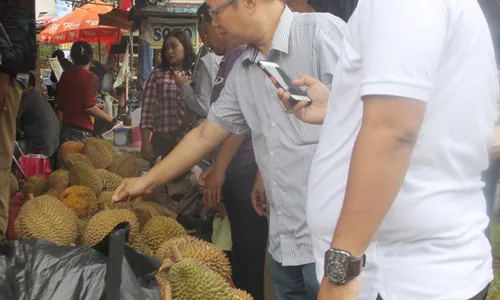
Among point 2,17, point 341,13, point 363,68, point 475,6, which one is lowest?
point 2,17

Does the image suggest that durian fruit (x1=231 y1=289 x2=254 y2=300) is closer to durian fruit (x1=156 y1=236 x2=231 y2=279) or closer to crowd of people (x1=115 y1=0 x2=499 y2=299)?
durian fruit (x1=156 y1=236 x2=231 y2=279)

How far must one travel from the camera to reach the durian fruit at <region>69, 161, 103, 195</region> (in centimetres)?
289

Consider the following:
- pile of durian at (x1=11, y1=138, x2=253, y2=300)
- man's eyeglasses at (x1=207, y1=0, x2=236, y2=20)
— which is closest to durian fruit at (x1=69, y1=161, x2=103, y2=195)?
pile of durian at (x1=11, y1=138, x2=253, y2=300)

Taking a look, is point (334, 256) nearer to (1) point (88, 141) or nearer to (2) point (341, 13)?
(2) point (341, 13)

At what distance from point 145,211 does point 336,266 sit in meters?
1.54

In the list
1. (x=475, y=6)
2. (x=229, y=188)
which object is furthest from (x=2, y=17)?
(x=475, y=6)

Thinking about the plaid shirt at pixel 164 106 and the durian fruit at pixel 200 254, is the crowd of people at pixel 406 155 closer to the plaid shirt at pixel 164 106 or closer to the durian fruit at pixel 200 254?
the durian fruit at pixel 200 254

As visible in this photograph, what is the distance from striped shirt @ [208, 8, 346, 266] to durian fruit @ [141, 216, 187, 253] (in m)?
0.49

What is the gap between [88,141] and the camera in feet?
13.0

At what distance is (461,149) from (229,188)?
1685 millimetres

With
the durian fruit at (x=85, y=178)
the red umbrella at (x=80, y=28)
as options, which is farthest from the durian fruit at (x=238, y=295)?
the red umbrella at (x=80, y=28)

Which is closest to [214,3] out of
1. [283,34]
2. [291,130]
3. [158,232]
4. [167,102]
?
[283,34]

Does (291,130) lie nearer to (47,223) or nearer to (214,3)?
(214,3)

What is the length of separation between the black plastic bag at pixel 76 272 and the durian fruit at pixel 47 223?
0.45 metres
